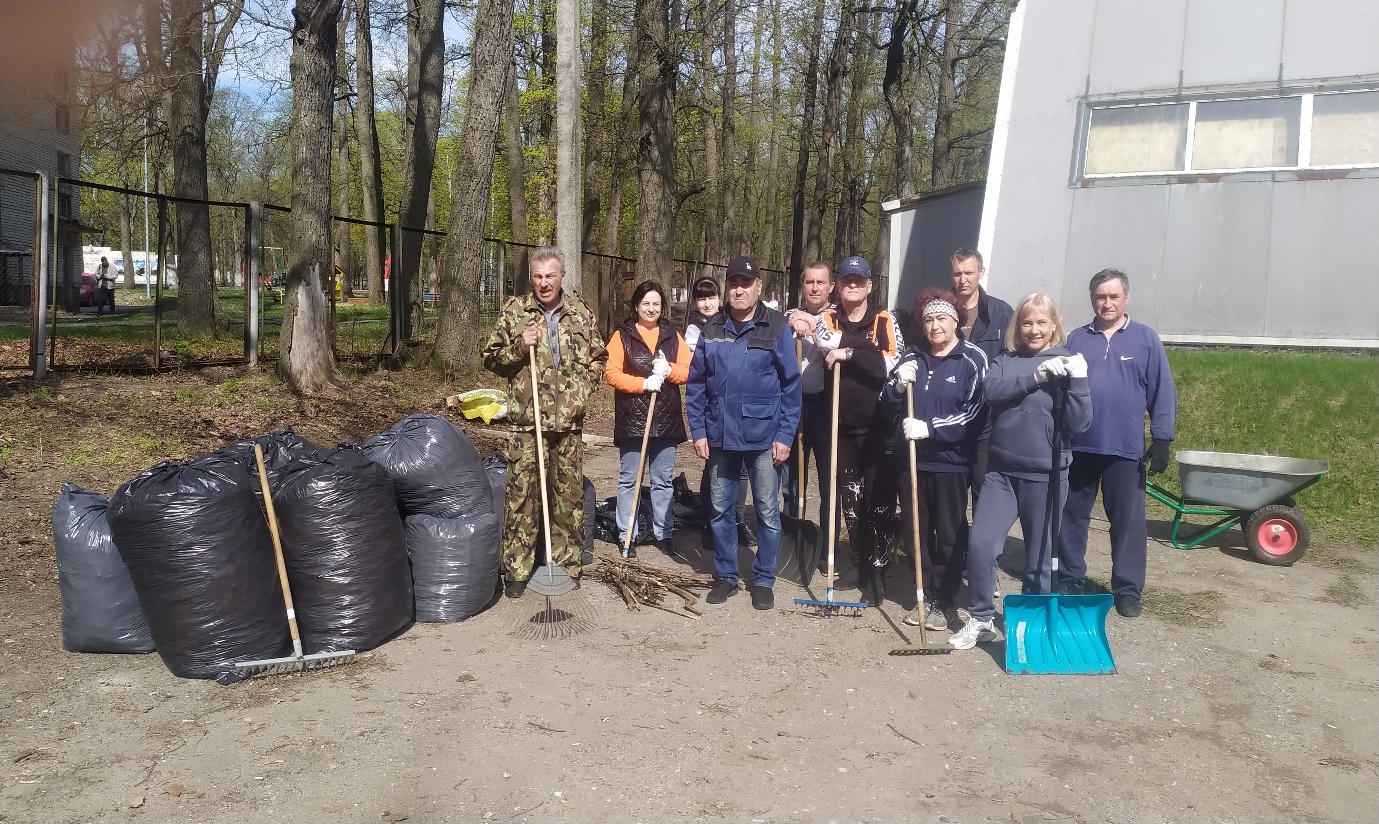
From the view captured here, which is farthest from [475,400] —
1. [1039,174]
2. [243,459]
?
[1039,174]

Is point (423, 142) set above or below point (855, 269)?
above

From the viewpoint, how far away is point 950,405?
542 cm

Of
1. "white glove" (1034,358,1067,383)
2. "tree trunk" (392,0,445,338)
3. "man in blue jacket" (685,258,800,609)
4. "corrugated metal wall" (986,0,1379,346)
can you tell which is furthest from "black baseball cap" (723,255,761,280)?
"tree trunk" (392,0,445,338)

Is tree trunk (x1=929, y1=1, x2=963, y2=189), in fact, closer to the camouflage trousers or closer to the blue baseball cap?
the blue baseball cap

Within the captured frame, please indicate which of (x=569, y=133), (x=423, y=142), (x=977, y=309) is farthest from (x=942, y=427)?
(x=423, y=142)

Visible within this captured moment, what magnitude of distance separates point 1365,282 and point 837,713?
826cm

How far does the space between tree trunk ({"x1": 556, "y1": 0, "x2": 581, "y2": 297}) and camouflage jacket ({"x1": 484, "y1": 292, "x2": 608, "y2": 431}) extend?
3.30m

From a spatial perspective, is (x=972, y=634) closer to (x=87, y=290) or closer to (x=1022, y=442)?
(x=1022, y=442)

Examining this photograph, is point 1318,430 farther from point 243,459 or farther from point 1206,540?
point 243,459

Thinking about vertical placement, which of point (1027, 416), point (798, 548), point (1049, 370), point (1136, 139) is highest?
point (1136, 139)

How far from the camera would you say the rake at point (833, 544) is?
18.5 feet

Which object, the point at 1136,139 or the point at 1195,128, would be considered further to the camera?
the point at 1136,139

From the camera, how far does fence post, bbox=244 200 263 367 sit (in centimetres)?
1072

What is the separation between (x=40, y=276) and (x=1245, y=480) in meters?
9.90
